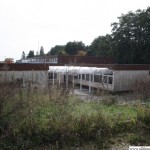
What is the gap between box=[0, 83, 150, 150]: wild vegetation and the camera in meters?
6.91

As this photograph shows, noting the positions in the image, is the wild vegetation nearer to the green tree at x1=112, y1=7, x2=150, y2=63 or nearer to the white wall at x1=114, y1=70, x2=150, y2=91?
the white wall at x1=114, y1=70, x2=150, y2=91

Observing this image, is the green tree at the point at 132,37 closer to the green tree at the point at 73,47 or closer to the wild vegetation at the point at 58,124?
the green tree at the point at 73,47

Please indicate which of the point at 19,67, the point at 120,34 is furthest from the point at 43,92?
the point at 120,34

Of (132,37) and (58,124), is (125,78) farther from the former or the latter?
(58,124)

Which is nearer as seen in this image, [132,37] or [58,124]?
[58,124]

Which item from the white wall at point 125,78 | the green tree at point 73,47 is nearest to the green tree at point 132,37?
the white wall at point 125,78

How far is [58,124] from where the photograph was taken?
287 inches

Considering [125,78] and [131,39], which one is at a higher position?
[131,39]

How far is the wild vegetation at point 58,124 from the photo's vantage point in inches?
272

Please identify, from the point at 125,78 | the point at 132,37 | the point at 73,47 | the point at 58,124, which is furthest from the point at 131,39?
the point at 58,124

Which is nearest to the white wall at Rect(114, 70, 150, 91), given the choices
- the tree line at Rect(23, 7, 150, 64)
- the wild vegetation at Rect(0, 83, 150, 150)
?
the tree line at Rect(23, 7, 150, 64)

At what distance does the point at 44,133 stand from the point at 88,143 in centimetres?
121

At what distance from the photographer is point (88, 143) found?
715cm

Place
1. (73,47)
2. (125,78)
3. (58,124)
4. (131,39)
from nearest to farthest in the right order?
(58,124)
(125,78)
(131,39)
(73,47)
